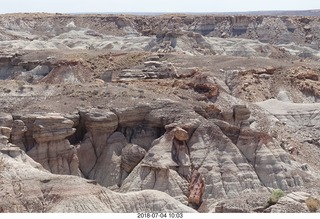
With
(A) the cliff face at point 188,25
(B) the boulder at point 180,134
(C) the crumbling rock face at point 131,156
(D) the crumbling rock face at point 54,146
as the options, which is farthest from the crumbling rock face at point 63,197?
(A) the cliff face at point 188,25

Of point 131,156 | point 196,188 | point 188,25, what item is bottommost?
point 188,25

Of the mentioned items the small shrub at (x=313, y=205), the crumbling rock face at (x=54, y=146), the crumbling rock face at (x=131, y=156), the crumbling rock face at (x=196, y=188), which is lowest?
the crumbling rock face at (x=196, y=188)

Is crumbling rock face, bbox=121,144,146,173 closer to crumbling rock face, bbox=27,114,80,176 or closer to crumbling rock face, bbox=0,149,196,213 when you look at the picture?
crumbling rock face, bbox=27,114,80,176

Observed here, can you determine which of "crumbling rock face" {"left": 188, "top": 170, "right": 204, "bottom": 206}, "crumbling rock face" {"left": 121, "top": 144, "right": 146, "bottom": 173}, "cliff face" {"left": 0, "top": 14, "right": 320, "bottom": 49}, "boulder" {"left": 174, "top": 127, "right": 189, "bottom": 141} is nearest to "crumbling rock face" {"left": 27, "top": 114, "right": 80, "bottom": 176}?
"crumbling rock face" {"left": 121, "top": 144, "right": 146, "bottom": 173}

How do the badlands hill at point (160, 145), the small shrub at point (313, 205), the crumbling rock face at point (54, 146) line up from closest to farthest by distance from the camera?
the small shrub at point (313, 205) < the badlands hill at point (160, 145) < the crumbling rock face at point (54, 146)

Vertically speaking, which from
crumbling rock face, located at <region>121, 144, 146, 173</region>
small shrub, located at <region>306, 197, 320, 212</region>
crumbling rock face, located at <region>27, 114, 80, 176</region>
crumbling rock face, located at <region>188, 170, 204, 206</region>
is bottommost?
crumbling rock face, located at <region>188, 170, 204, 206</region>

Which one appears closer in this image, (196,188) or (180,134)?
(196,188)

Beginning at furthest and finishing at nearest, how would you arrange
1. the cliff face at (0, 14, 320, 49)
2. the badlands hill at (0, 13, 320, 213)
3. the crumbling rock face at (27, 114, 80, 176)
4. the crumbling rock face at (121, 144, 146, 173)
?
the cliff face at (0, 14, 320, 49) → the crumbling rock face at (121, 144, 146, 173) → the crumbling rock face at (27, 114, 80, 176) → the badlands hill at (0, 13, 320, 213)

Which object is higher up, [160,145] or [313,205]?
[313,205]

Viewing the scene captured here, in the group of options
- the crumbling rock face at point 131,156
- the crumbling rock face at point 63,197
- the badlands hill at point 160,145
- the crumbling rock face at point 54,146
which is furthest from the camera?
the crumbling rock face at point 131,156

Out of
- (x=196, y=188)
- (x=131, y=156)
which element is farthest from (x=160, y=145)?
(x=196, y=188)

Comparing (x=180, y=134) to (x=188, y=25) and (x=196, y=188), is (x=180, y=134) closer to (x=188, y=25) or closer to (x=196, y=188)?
(x=196, y=188)

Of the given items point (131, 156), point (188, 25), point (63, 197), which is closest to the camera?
point (63, 197)

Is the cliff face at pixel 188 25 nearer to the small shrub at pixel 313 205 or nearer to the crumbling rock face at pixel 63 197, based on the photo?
the crumbling rock face at pixel 63 197
